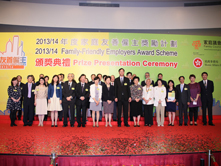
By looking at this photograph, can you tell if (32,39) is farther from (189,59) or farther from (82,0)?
(189,59)

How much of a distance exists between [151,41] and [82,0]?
3024 mm

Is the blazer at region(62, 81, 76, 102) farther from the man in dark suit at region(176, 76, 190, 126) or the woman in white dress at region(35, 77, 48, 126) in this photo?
Result: the man in dark suit at region(176, 76, 190, 126)

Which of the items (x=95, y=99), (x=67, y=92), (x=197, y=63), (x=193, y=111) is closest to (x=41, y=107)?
(x=67, y=92)

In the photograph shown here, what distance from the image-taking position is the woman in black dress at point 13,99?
200 inches

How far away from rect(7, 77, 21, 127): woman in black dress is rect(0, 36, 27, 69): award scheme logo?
137 cm

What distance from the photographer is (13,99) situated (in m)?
5.10

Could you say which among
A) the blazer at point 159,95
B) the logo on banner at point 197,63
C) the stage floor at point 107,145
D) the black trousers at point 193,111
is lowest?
the stage floor at point 107,145

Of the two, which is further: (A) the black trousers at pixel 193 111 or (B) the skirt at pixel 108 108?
(A) the black trousers at pixel 193 111

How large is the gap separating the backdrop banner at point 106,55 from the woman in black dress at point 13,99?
1.24m

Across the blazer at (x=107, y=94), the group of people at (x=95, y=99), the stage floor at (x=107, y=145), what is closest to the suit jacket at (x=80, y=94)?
the group of people at (x=95, y=99)

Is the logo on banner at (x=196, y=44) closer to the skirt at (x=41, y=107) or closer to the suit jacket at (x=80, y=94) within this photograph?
the suit jacket at (x=80, y=94)

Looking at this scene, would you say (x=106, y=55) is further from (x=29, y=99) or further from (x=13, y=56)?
(x=13, y=56)

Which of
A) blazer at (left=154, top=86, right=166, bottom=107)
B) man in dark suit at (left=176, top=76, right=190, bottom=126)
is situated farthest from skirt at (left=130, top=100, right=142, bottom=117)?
man in dark suit at (left=176, top=76, right=190, bottom=126)

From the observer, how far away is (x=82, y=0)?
22.0 feet
